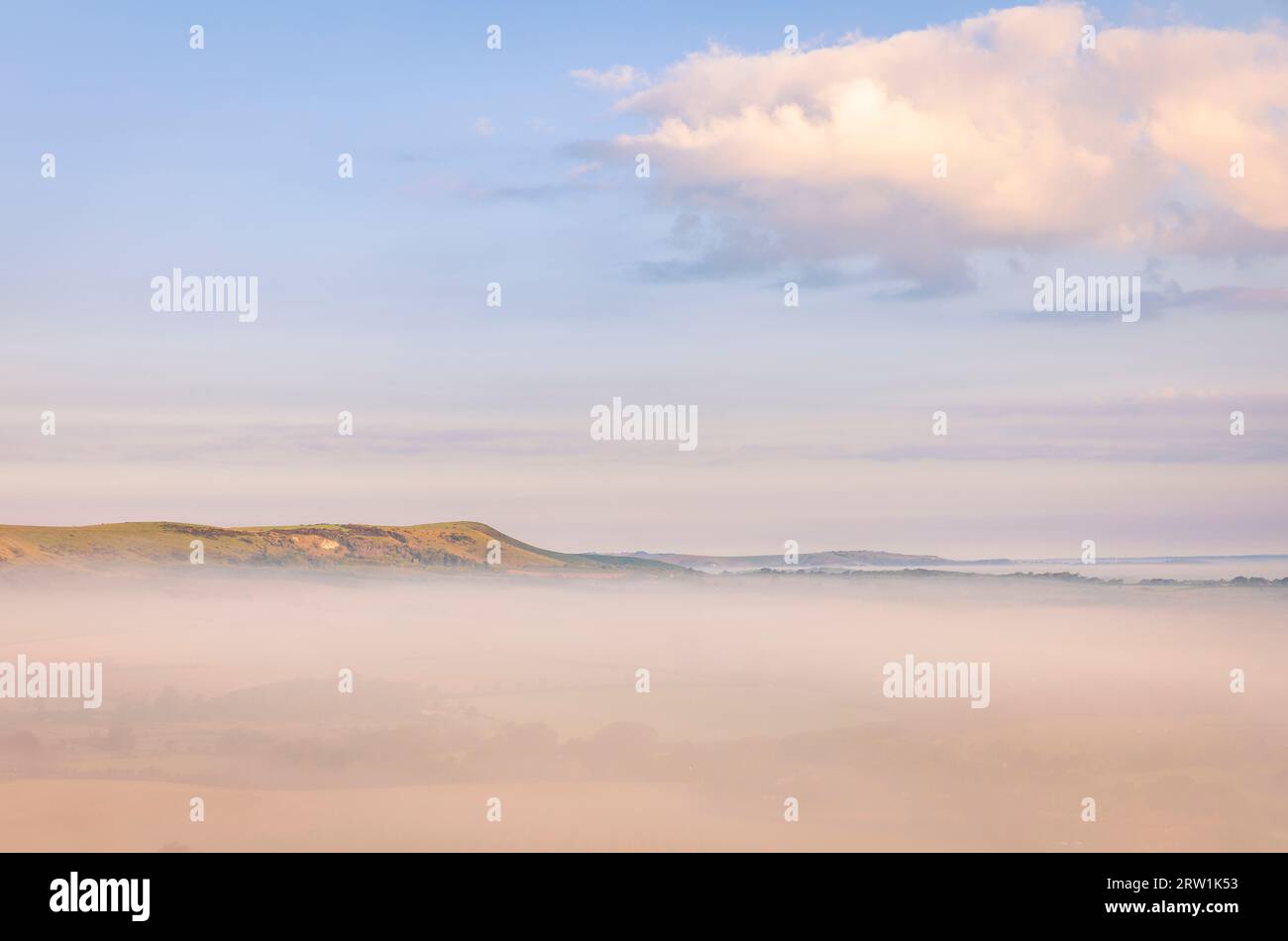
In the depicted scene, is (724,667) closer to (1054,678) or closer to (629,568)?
(1054,678)

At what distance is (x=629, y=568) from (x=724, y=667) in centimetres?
4931

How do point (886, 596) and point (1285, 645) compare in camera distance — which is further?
point (886, 596)

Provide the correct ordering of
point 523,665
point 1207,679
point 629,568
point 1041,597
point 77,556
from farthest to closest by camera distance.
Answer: point 629,568 < point 77,556 < point 1041,597 < point 523,665 < point 1207,679

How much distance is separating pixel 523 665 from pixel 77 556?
51.4 meters

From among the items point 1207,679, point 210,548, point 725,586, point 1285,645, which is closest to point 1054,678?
point 1207,679

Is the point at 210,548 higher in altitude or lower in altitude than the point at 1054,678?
higher

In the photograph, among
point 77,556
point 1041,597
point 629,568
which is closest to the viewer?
point 1041,597

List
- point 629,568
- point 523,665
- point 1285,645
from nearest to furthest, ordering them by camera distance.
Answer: point 1285,645
point 523,665
point 629,568

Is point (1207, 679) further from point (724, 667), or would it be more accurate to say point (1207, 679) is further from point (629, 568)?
point (629, 568)

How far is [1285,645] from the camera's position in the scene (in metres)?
58.2

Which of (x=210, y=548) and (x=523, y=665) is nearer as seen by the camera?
(x=523, y=665)

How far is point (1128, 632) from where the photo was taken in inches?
2603
